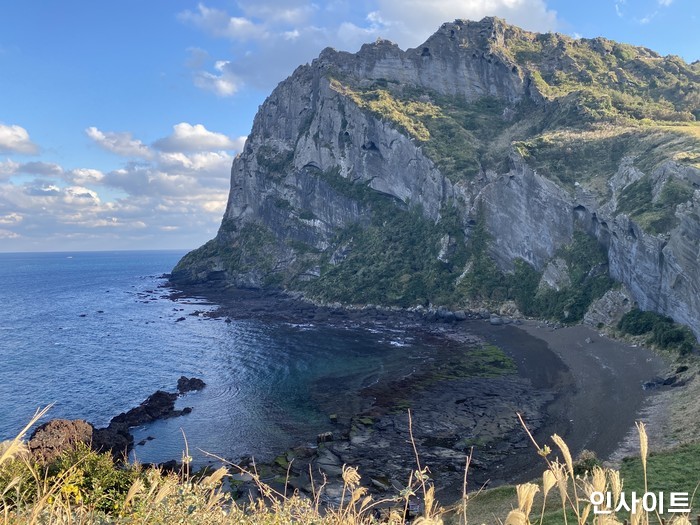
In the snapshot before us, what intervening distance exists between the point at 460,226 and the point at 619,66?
73229 millimetres

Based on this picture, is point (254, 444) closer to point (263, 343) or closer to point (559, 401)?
point (559, 401)

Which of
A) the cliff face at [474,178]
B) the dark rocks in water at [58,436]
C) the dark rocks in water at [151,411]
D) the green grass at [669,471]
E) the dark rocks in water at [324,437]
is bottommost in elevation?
the dark rocks in water at [324,437]

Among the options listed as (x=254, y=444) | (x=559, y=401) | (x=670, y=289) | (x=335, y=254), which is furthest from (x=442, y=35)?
(x=254, y=444)

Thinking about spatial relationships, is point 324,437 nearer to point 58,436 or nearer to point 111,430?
point 111,430

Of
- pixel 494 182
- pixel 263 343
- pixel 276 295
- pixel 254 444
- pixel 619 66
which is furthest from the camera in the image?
pixel 619 66

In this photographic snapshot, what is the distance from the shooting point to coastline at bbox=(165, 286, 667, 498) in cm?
2945

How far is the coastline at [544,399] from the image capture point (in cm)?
2945

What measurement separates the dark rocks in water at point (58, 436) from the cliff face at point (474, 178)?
53463 mm

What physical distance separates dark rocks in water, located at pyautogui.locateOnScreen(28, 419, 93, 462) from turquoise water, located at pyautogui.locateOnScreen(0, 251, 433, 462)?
3880mm

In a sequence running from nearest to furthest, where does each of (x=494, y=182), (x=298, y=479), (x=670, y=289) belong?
(x=298, y=479) → (x=670, y=289) → (x=494, y=182)

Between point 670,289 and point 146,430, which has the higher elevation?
point 670,289

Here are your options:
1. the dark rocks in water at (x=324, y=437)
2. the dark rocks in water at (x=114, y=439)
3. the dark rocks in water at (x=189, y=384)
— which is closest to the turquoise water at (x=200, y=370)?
the dark rocks in water at (x=324, y=437)

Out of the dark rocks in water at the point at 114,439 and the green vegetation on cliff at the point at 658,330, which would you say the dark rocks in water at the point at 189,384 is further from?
the green vegetation on cliff at the point at 658,330

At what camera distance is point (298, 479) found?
28.2m
